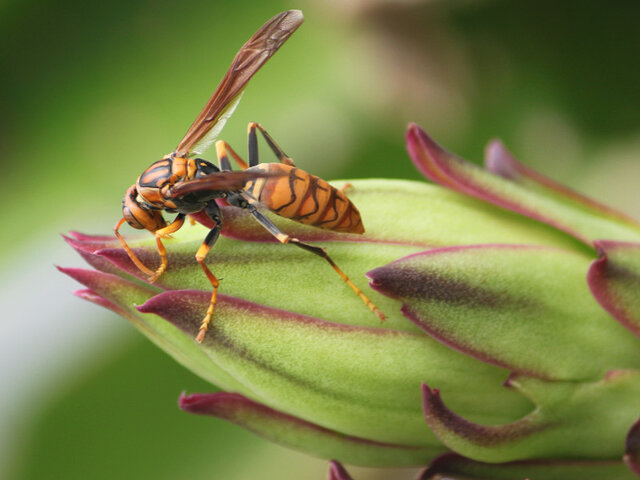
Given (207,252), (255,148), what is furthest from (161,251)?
(255,148)

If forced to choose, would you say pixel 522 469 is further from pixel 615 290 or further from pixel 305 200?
pixel 305 200

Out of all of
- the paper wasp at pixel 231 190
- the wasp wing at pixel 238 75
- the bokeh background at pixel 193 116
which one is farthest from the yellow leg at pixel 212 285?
the bokeh background at pixel 193 116

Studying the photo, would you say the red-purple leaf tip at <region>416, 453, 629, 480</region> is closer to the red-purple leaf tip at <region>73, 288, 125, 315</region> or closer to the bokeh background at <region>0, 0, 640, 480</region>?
the red-purple leaf tip at <region>73, 288, 125, 315</region>

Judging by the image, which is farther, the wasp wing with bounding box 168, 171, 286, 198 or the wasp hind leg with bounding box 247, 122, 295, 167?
the wasp hind leg with bounding box 247, 122, 295, 167

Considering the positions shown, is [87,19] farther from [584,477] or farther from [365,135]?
[584,477]

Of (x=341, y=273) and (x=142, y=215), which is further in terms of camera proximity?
(x=142, y=215)

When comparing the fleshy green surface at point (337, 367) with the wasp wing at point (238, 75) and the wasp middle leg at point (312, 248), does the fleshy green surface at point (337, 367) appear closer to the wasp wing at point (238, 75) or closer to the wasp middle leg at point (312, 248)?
the wasp middle leg at point (312, 248)

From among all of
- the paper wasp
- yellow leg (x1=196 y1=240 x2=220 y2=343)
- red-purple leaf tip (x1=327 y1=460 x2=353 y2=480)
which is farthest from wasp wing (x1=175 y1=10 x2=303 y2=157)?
red-purple leaf tip (x1=327 y1=460 x2=353 y2=480)
